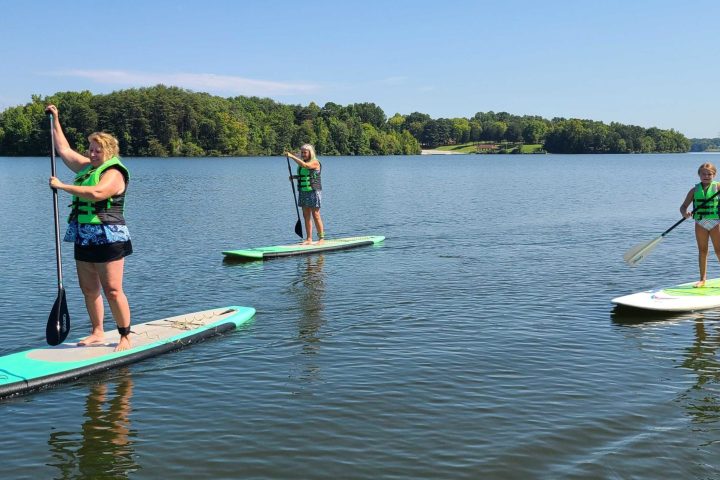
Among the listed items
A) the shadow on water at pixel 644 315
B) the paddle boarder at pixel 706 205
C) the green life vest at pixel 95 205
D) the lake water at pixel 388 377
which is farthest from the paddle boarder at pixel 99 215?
the paddle boarder at pixel 706 205

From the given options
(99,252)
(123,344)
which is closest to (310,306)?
(123,344)

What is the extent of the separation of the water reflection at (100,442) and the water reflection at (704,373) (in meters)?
5.22

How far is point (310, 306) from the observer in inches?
457

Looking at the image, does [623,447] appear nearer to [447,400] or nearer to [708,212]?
[447,400]

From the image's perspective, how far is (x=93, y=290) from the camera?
8102mm

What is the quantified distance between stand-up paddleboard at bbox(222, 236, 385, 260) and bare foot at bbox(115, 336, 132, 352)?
7693mm

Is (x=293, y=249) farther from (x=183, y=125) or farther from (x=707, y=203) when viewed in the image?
(x=183, y=125)

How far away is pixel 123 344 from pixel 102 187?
1988 millimetres

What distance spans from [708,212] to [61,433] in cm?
985

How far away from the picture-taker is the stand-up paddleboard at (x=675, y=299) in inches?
424

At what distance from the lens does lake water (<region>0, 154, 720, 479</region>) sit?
19.6ft

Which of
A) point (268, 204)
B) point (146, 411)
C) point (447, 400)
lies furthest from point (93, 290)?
point (268, 204)

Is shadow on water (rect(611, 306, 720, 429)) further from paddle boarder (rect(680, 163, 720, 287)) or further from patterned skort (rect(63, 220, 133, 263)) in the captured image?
patterned skort (rect(63, 220, 133, 263))

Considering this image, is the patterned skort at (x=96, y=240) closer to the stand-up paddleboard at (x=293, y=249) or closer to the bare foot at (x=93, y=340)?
the bare foot at (x=93, y=340)
